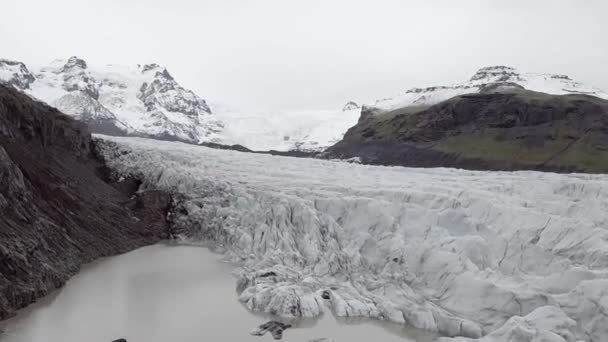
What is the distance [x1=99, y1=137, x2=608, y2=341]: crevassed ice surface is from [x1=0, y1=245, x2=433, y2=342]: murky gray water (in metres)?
0.77

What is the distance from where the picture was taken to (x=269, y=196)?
74.1ft

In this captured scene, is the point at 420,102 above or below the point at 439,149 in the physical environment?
above

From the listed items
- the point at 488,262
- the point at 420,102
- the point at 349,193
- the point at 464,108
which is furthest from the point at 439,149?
the point at 488,262

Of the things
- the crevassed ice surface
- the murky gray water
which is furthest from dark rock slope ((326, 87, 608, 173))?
the murky gray water

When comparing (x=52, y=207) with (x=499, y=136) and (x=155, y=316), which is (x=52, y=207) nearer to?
(x=155, y=316)

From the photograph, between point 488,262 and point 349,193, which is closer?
point 488,262

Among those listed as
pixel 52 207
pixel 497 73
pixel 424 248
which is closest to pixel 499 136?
pixel 424 248

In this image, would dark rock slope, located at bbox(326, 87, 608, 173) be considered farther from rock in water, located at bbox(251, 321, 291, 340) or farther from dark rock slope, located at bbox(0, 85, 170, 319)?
rock in water, located at bbox(251, 321, 291, 340)

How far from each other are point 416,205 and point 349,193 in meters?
3.55

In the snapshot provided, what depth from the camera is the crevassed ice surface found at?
13.3m

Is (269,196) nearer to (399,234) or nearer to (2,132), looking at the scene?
(399,234)

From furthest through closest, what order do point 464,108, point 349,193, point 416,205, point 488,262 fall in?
point 464,108 < point 349,193 < point 416,205 < point 488,262

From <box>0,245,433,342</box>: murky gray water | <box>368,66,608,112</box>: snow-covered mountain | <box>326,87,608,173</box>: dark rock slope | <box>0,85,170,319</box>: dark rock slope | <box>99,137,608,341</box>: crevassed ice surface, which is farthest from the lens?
<box>368,66,608,112</box>: snow-covered mountain

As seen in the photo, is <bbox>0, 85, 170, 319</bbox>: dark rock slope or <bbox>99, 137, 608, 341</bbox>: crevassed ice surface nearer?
<bbox>99, 137, 608, 341</bbox>: crevassed ice surface
